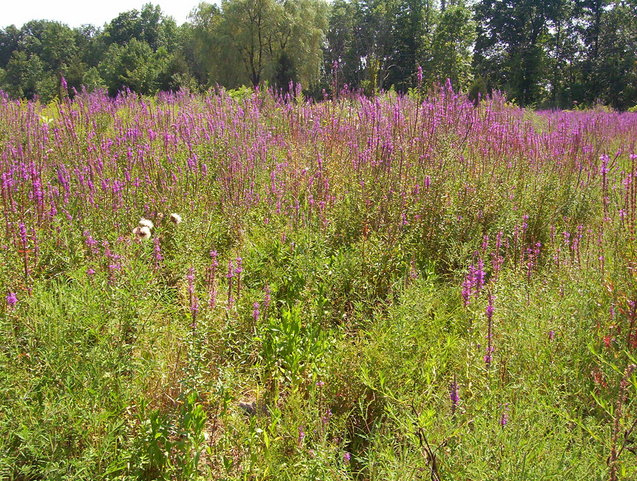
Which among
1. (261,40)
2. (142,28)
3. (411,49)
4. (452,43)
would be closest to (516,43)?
A: (411,49)

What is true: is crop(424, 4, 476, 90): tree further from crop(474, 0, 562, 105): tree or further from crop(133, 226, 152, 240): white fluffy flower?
crop(133, 226, 152, 240): white fluffy flower

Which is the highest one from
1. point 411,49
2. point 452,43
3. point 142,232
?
point 411,49

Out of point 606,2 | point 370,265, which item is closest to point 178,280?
point 370,265

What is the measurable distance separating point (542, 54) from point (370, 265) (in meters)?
43.9

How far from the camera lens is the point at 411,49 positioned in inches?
1815

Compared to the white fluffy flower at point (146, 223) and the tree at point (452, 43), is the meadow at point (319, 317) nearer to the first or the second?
the white fluffy flower at point (146, 223)

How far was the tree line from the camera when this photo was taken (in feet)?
105

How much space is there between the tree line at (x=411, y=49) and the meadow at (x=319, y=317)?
45.2 ft

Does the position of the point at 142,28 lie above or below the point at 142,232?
above

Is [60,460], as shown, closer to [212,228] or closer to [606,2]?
[212,228]

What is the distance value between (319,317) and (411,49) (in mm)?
48857

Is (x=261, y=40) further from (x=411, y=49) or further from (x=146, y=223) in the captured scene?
(x=146, y=223)

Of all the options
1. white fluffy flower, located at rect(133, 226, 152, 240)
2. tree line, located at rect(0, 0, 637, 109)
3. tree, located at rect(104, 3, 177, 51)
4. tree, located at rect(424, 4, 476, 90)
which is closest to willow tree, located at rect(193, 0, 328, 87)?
tree line, located at rect(0, 0, 637, 109)

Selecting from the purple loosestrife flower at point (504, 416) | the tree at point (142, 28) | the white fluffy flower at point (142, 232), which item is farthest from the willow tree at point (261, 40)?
the tree at point (142, 28)
